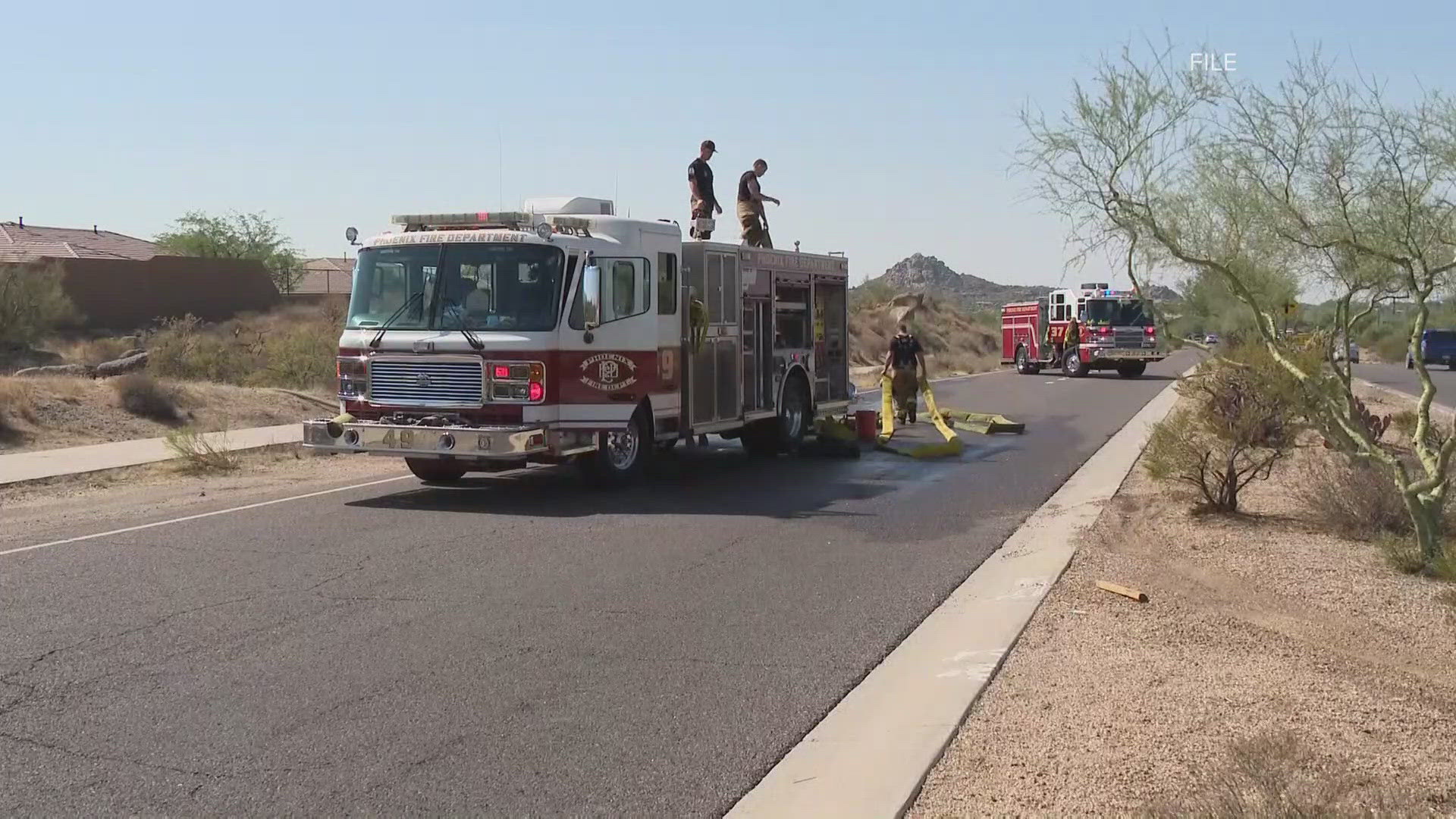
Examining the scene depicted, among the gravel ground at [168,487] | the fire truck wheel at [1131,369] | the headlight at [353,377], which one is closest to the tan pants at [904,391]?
the gravel ground at [168,487]

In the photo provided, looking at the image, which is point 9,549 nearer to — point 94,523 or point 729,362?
point 94,523

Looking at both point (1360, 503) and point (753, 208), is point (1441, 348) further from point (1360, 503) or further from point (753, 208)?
point (1360, 503)

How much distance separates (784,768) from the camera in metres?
5.96

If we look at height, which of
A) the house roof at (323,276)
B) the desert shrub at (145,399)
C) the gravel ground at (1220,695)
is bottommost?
the gravel ground at (1220,695)

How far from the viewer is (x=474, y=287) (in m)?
14.1

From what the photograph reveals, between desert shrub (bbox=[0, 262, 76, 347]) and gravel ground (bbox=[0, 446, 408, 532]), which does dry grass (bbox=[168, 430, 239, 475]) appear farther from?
desert shrub (bbox=[0, 262, 76, 347])

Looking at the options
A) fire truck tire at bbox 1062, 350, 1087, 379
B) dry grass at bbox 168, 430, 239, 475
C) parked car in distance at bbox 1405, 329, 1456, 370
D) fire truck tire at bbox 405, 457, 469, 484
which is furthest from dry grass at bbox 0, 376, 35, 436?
parked car in distance at bbox 1405, 329, 1456, 370

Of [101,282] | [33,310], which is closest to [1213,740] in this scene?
[33,310]

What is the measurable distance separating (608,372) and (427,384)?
1814 millimetres

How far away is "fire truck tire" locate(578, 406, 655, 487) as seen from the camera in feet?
48.2

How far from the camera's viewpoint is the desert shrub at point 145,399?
2220 centimetres

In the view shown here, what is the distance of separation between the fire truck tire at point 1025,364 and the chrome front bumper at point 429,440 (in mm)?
38632

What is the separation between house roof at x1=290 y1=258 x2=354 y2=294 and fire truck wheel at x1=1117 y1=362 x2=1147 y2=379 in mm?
40381

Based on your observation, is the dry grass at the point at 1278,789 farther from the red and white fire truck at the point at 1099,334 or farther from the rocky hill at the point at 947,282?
the rocky hill at the point at 947,282
